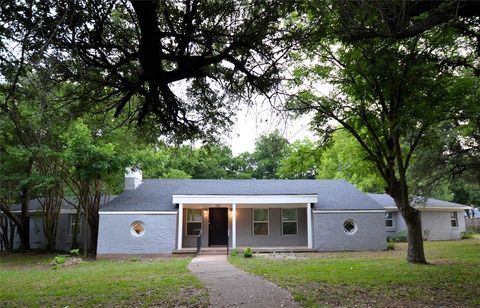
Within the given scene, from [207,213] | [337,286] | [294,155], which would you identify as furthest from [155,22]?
[207,213]

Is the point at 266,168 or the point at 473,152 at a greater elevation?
the point at 266,168

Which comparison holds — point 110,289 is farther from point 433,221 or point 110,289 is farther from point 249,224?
point 433,221

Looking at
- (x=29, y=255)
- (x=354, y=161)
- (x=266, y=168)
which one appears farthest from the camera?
(x=266, y=168)

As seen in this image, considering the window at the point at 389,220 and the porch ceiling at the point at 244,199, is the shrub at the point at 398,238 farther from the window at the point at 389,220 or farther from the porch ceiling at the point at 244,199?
the porch ceiling at the point at 244,199

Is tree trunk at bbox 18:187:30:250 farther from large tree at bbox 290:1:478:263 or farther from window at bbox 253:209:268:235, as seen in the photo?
large tree at bbox 290:1:478:263

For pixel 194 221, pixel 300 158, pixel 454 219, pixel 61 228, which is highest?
pixel 300 158

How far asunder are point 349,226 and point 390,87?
12.5 m

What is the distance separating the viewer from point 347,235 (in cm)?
2036

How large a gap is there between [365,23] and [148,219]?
1630 centimetres

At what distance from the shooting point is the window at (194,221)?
71.6 ft

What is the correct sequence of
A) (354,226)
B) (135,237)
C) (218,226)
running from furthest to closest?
(218,226) < (354,226) < (135,237)

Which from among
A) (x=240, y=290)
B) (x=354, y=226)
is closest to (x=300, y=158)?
(x=354, y=226)

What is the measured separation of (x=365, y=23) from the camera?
5699 millimetres

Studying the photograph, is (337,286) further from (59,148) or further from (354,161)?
(59,148)
